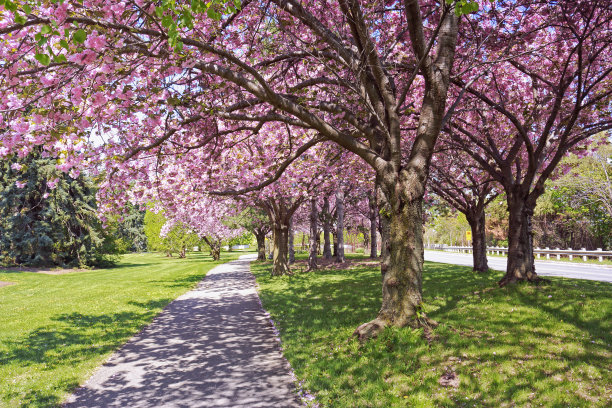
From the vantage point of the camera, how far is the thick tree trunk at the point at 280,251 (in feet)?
62.8

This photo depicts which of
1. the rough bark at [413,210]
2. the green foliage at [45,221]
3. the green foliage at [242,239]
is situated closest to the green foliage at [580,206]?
the rough bark at [413,210]

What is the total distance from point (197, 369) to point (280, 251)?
44.6ft

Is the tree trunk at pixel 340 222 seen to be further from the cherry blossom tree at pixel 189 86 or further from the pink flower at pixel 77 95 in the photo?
the pink flower at pixel 77 95

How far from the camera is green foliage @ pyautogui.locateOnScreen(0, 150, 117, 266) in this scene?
1097 inches

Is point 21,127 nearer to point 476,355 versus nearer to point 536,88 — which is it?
point 476,355

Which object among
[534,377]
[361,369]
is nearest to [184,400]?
[361,369]

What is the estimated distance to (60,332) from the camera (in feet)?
28.1

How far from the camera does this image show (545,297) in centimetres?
785

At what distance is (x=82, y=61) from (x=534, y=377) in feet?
21.7

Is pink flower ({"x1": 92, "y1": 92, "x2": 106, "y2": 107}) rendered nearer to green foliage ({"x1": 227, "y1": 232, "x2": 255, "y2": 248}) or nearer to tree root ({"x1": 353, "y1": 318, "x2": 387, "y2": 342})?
tree root ({"x1": 353, "y1": 318, "x2": 387, "y2": 342})

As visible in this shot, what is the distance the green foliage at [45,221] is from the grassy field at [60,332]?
44.3ft

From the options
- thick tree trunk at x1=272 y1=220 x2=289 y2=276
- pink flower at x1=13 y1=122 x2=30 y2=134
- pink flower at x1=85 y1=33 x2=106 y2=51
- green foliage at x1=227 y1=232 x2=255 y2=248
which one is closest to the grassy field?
pink flower at x1=13 y1=122 x2=30 y2=134

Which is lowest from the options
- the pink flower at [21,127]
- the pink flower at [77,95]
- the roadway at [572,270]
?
the roadway at [572,270]

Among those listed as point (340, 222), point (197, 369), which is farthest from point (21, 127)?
point (340, 222)
